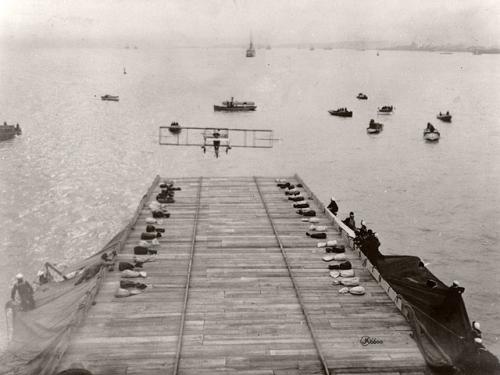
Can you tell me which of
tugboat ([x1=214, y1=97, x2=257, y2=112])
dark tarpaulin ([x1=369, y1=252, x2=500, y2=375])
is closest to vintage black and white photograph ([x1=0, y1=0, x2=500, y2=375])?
dark tarpaulin ([x1=369, y1=252, x2=500, y2=375])

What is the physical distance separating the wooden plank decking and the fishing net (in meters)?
0.51

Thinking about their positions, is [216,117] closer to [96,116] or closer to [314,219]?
[96,116]

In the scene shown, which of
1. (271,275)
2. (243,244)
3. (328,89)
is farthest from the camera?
(328,89)

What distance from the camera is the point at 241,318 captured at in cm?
2153

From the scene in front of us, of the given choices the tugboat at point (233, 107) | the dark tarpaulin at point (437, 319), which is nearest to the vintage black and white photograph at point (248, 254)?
the dark tarpaulin at point (437, 319)

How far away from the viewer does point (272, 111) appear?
Result: 13062cm

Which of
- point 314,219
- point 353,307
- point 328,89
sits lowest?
point 353,307

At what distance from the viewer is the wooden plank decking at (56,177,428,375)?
18.4 meters

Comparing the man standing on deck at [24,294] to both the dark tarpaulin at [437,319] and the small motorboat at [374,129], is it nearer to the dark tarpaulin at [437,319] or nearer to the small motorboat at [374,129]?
the dark tarpaulin at [437,319]

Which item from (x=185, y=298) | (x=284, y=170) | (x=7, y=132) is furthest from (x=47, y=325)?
(x=7, y=132)

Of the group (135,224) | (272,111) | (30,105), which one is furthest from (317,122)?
(135,224)

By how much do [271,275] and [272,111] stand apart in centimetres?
10814

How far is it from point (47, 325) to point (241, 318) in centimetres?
1012

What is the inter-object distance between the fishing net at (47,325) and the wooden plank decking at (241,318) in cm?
51
